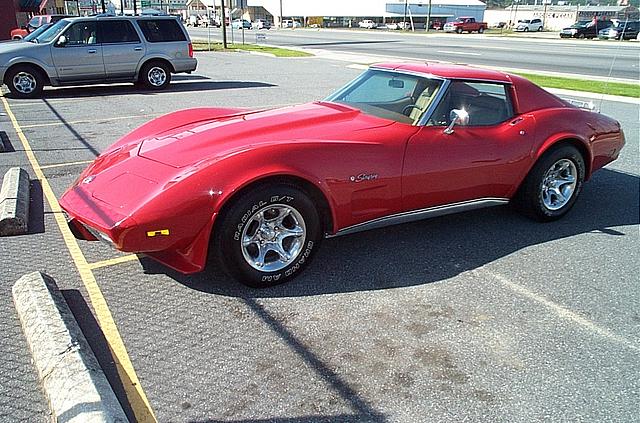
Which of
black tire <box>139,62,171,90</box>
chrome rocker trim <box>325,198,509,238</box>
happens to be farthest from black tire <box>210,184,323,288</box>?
black tire <box>139,62,171,90</box>

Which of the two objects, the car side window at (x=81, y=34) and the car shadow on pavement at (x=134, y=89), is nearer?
the car side window at (x=81, y=34)

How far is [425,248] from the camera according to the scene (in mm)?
4648

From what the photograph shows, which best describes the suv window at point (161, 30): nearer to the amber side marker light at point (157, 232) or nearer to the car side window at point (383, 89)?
the car side window at point (383, 89)

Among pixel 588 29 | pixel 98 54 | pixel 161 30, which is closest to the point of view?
pixel 98 54

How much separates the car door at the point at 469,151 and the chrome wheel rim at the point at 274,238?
929mm

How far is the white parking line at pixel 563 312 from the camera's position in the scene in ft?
11.1

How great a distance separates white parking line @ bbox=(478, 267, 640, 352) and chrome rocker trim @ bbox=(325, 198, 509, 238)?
576 millimetres

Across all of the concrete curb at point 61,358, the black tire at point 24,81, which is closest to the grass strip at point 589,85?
the black tire at point 24,81

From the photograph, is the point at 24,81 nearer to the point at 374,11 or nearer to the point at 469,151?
the point at 469,151

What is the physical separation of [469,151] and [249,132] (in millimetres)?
A: 1795

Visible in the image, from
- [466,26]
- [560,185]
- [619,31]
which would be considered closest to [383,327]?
[560,185]

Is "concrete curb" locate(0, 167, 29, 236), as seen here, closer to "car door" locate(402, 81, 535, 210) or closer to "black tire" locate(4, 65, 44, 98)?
"car door" locate(402, 81, 535, 210)

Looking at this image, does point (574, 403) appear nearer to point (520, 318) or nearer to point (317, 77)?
point (520, 318)

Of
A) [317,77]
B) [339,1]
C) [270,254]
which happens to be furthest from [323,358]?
[339,1]
